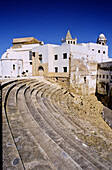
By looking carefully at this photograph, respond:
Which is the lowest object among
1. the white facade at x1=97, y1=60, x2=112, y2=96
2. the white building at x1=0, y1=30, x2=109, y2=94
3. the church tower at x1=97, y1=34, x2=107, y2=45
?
the white facade at x1=97, y1=60, x2=112, y2=96

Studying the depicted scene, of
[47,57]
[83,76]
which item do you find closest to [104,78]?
[83,76]

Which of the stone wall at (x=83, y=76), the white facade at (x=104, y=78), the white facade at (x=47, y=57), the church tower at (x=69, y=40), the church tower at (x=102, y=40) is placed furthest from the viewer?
the church tower at (x=69, y=40)

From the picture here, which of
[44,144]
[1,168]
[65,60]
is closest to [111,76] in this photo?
[65,60]

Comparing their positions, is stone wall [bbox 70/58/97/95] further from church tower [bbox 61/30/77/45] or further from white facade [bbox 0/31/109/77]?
church tower [bbox 61/30/77/45]

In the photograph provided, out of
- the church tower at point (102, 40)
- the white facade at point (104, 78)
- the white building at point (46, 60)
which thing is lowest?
the white facade at point (104, 78)

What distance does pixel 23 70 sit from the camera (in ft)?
79.8

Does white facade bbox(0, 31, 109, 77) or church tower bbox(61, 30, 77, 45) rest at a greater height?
church tower bbox(61, 30, 77, 45)

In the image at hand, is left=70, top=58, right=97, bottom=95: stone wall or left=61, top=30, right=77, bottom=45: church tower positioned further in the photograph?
left=61, top=30, right=77, bottom=45: church tower

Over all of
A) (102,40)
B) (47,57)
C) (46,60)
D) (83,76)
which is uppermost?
(102,40)

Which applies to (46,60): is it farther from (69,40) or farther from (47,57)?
(69,40)

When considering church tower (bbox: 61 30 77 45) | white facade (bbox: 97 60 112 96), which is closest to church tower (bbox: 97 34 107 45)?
church tower (bbox: 61 30 77 45)

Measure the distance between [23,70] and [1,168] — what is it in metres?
22.8

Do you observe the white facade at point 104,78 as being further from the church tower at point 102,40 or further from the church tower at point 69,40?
the church tower at point 69,40

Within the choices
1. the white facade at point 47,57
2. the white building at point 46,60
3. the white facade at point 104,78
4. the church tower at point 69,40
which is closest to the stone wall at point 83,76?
the white building at point 46,60
